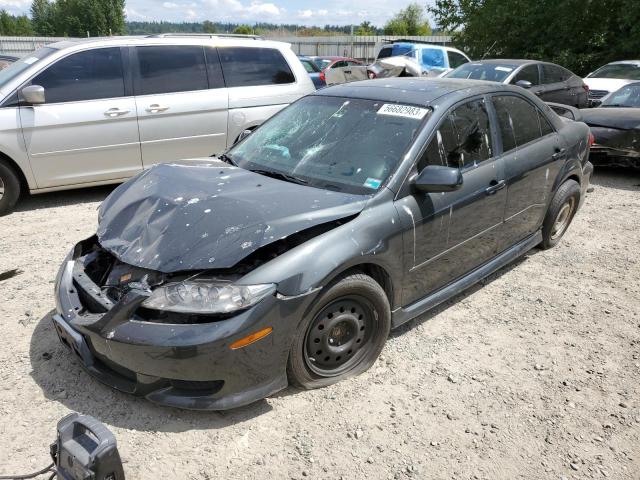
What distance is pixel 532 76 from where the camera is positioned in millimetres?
10383

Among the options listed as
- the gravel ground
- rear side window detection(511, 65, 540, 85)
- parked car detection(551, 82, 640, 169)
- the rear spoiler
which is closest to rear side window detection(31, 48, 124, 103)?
the gravel ground

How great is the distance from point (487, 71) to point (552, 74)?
1.80m

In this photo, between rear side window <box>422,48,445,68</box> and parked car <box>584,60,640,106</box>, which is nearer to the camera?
parked car <box>584,60,640,106</box>

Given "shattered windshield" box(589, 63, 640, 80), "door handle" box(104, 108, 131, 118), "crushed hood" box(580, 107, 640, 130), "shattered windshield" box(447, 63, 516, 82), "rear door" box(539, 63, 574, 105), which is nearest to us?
"door handle" box(104, 108, 131, 118)

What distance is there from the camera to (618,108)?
852 centimetres

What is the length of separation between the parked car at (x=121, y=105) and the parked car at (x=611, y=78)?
963 cm

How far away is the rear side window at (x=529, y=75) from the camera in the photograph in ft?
32.8

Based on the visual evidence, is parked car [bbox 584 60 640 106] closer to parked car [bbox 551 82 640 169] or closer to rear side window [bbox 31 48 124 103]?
parked car [bbox 551 82 640 169]

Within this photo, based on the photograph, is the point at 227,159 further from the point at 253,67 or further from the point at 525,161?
the point at 253,67

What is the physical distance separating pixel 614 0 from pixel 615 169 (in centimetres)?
1236

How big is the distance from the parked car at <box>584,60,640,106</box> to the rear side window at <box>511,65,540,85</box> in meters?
2.94

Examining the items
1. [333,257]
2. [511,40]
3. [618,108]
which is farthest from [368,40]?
[333,257]

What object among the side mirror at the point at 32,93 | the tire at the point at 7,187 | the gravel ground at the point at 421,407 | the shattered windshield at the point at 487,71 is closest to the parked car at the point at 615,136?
the shattered windshield at the point at 487,71

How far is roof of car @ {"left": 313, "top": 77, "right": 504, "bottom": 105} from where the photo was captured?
3.65m
